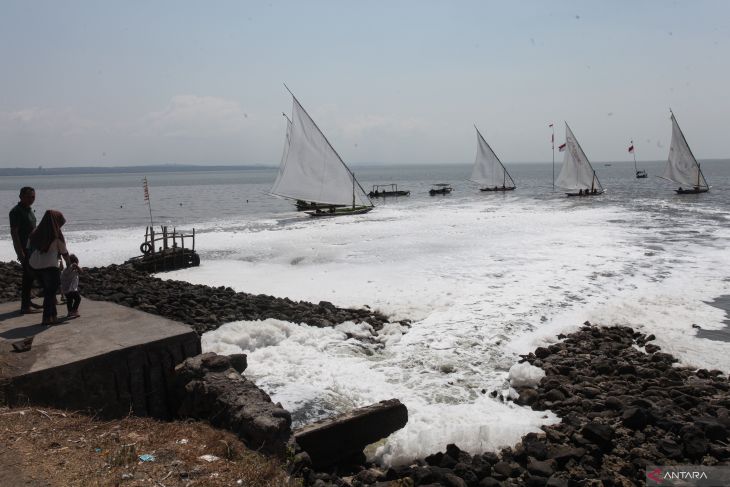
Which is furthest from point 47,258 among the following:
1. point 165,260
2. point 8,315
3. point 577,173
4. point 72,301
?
point 577,173

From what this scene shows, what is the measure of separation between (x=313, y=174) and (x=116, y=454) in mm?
33442

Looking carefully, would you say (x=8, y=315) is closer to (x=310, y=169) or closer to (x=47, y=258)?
(x=47, y=258)

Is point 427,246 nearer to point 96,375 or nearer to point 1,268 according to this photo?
point 1,268

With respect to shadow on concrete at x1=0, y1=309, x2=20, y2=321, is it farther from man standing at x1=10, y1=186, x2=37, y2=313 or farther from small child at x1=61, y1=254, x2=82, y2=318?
small child at x1=61, y1=254, x2=82, y2=318

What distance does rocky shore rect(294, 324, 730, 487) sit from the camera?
559cm

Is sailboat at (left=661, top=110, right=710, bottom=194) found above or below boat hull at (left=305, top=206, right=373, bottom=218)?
above

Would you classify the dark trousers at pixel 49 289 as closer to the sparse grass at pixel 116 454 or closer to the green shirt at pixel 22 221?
the green shirt at pixel 22 221

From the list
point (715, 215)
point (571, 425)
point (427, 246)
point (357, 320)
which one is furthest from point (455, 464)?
point (715, 215)

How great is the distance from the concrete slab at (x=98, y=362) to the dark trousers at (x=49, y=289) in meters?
0.21

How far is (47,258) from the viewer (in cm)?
732

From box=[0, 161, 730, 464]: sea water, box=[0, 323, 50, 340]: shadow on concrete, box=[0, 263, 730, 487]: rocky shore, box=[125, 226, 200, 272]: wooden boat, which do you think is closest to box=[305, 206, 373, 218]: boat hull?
box=[0, 161, 730, 464]: sea water

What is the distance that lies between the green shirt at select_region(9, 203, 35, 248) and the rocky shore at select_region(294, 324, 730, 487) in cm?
574

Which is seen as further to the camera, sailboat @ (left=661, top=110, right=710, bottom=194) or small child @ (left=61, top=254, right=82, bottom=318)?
sailboat @ (left=661, top=110, right=710, bottom=194)

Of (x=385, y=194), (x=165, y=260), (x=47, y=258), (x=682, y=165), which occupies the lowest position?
(x=165, y=260)
